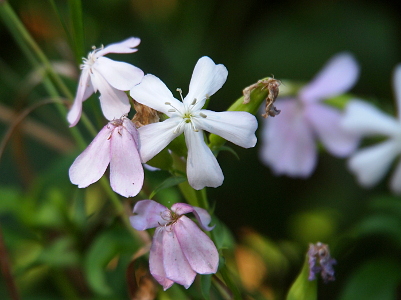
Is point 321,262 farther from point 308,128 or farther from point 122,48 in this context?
point 308,128

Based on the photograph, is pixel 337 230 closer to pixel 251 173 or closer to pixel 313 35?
pixel 251 173

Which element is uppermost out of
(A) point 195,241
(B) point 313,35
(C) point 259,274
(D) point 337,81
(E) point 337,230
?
(A) point 195,241

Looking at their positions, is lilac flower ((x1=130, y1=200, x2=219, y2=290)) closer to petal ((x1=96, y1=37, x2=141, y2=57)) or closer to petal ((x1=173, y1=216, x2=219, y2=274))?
petal ((x1=173, y1=216, x2=219, y2=274))

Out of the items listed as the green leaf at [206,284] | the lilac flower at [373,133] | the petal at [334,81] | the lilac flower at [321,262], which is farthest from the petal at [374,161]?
the green leaf at [206,284]

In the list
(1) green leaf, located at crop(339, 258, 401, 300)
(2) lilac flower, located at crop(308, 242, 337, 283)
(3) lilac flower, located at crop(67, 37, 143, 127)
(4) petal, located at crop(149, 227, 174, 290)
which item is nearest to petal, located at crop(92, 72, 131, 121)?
(3) lilac flower, located at crop(67, 37, 143, 127)

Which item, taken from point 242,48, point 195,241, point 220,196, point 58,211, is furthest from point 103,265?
point 242,48

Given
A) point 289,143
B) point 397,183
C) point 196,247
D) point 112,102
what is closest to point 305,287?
point 196,247
